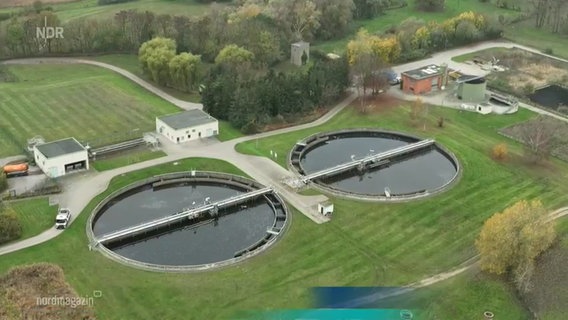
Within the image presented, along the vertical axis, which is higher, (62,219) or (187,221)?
(62,219)

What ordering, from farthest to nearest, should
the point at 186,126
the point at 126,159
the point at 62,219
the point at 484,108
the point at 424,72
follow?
1. the point at 424,72
2. the point at 484,108
3. the point at 186,126
4. the point at 126,159
5. the point at 62,219

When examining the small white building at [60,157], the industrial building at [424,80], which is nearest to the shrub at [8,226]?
the small white building at [60,157]

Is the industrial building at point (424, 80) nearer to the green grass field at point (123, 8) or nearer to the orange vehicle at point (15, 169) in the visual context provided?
the orange vehicle at point (15, 169)

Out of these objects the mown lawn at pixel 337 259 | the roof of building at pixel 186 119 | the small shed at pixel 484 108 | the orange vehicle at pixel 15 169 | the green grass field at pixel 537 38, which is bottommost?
the mown lawn at pixel 337 259

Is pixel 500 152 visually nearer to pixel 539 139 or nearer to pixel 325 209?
pixel 539 139

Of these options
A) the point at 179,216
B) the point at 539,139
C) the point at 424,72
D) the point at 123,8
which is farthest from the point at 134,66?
the point at 539,139

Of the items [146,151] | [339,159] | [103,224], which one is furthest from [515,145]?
[103,224]

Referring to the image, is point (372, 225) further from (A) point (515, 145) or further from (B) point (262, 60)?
(B) point (262, 60)
